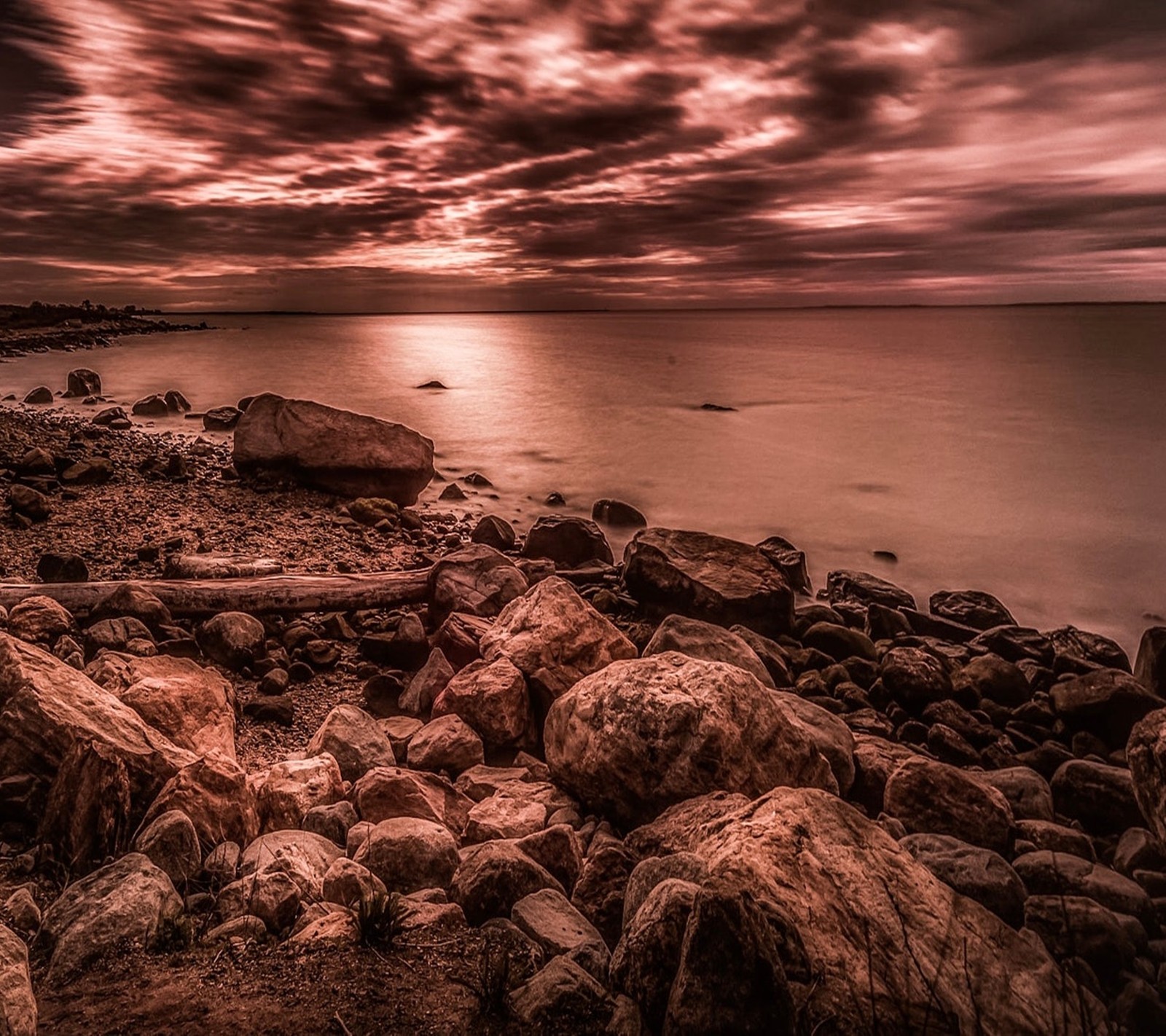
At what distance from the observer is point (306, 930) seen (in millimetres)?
2531

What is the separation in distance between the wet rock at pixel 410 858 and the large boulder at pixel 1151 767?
10.2ft

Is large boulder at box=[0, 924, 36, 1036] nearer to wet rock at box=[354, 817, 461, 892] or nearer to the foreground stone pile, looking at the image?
the foreground stone pile

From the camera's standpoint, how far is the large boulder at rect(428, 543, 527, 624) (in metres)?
6.39

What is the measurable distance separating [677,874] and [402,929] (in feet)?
3.18

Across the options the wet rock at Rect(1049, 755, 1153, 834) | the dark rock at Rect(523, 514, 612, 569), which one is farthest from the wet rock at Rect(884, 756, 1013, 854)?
the dark rock at Rect(523, 514, 612, 569)

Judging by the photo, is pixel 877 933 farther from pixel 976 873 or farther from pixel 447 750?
pixel 447 750

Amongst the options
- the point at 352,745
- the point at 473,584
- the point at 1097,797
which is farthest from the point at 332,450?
the point at 1097,797

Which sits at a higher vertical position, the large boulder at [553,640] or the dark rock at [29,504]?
the dark rock at [29,504]

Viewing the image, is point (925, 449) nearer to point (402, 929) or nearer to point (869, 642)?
point (869, 642)

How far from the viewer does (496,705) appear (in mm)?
4652

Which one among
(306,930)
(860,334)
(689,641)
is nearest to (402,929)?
(306,930)

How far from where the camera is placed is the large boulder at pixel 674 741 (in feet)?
11.7

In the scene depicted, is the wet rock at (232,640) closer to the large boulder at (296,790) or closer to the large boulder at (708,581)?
the large boulder at (296,790)

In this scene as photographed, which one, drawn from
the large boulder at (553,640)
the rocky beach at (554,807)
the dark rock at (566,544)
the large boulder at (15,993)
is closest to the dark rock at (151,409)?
the rocky beach at (554,807)
